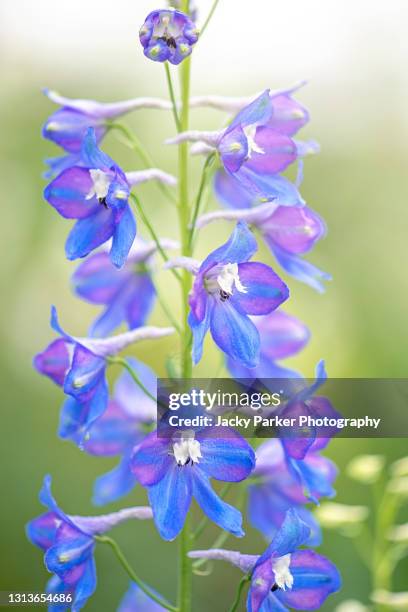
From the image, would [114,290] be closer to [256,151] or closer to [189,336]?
[189,336]

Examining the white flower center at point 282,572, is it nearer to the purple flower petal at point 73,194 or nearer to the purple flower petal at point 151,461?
the purple flower petal at point 151,461

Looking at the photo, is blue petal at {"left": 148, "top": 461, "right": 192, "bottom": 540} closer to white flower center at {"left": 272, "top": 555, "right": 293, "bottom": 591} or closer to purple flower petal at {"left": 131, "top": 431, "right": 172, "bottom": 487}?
purple flower petal at {"left": 131, "top": 431, "right": 172, "bottom": 487}

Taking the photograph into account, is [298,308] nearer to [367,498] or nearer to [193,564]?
[367,498]

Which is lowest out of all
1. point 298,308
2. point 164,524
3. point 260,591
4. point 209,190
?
point 260,591

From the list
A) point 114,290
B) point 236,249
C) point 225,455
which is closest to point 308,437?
point 225,455

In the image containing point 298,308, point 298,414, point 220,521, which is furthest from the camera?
point 298,308

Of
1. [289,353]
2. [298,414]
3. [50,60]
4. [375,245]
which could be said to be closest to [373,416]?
[375,245]

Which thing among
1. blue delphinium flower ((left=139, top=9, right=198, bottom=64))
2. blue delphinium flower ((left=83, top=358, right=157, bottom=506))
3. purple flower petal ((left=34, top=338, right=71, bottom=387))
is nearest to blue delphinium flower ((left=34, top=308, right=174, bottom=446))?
purple flower petal ((left=34, top=338, right=71, bottom=387))
